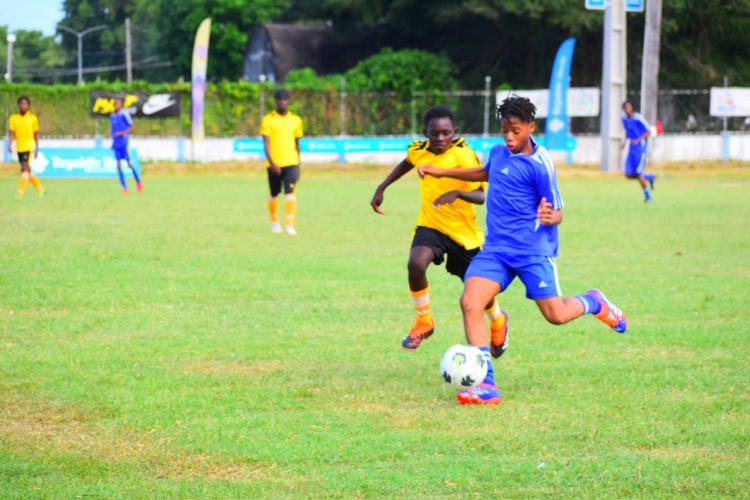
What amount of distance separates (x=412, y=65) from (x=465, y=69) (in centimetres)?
514

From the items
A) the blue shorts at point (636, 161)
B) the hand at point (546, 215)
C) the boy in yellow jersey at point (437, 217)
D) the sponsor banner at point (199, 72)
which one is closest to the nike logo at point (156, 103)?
the sponsor banner at point (199, 72)

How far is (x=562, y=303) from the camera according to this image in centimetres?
738

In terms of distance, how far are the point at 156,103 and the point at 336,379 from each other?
3216cm

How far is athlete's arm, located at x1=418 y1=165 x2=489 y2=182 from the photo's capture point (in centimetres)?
761

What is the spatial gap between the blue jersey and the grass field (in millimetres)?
10197

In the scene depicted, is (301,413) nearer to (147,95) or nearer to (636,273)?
(636,273)

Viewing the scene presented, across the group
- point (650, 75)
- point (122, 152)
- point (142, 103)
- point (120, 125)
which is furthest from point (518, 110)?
point (142, 103)

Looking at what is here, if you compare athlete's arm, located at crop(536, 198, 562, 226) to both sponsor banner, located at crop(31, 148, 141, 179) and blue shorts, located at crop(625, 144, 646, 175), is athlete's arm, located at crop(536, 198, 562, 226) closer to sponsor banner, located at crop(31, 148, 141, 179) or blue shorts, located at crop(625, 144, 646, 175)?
blue shorts, located at crop(625, 144, 646, 175)

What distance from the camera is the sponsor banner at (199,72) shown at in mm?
34656

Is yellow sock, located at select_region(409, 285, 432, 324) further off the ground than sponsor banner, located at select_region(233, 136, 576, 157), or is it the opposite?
sponsor banner, located at select_region(233, 136, 576, 157)

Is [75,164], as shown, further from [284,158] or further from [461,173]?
[461,173]

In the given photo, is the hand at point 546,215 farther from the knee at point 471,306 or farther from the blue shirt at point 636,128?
the blue shirt at point 636,128

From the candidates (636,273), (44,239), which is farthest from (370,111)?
(636,273)

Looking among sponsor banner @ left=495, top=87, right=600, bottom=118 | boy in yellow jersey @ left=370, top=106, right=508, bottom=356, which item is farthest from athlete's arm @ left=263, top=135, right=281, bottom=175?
sponsor banner @ left=495, top=87, right=600, bottom=118
